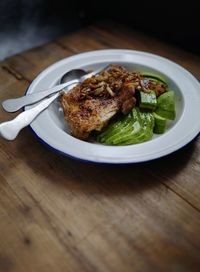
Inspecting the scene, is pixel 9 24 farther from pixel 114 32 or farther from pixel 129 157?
pixel 129 157

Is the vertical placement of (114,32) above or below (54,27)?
above

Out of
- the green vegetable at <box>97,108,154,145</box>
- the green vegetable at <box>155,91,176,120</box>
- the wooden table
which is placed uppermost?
the green vegetable at <box>155,91,176,120</box>

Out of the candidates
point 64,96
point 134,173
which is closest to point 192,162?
point 134,173

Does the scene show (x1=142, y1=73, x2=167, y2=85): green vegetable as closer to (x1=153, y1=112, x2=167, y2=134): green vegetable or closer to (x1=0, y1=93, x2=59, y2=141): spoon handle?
(x1=153, y1=112, x2=167, y2=134): green vegetable

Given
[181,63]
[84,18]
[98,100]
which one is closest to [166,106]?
[98,100]

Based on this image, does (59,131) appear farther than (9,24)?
No

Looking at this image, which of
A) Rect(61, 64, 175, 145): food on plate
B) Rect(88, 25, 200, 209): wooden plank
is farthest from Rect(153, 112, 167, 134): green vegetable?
Rect(88, 25, 200, 209): wooden plank

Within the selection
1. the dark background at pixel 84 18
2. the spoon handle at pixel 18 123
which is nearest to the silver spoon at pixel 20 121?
the spoon handle at pixel 18 123
